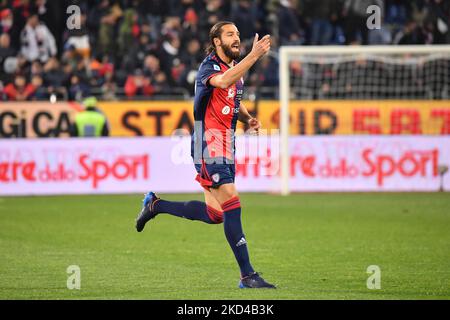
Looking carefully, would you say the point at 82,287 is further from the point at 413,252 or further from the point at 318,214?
the point at 318,214

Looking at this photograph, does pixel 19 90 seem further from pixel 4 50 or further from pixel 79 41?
pixel 79 41

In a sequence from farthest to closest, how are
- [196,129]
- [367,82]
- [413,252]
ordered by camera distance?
[367,82], [413,252], [196,129]

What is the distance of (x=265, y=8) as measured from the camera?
24.0m

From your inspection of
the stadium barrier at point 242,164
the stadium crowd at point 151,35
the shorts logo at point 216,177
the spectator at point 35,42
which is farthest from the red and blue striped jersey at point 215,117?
the spectator at point 35,42

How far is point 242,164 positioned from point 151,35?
16.2 feet

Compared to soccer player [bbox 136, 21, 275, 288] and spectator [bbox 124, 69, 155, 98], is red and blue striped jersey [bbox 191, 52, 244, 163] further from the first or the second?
spectator [bbox 124, 69, 155, 98]

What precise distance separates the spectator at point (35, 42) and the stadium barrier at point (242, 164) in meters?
3.41

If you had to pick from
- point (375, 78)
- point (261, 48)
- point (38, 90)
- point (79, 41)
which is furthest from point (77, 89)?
point (261, 48)

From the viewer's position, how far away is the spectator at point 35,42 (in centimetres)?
2225

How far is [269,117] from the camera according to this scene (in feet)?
68.7

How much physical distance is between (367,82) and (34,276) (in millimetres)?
13656

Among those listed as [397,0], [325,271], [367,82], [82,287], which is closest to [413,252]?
[325,271]

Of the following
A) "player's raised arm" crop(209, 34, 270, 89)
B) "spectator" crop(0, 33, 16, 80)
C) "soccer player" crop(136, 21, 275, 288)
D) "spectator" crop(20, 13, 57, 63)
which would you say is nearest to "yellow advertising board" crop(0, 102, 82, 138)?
"spectator" crop(0, 33, 16, 80)

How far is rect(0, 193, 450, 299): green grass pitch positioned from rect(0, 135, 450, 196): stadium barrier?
109 centimetres
